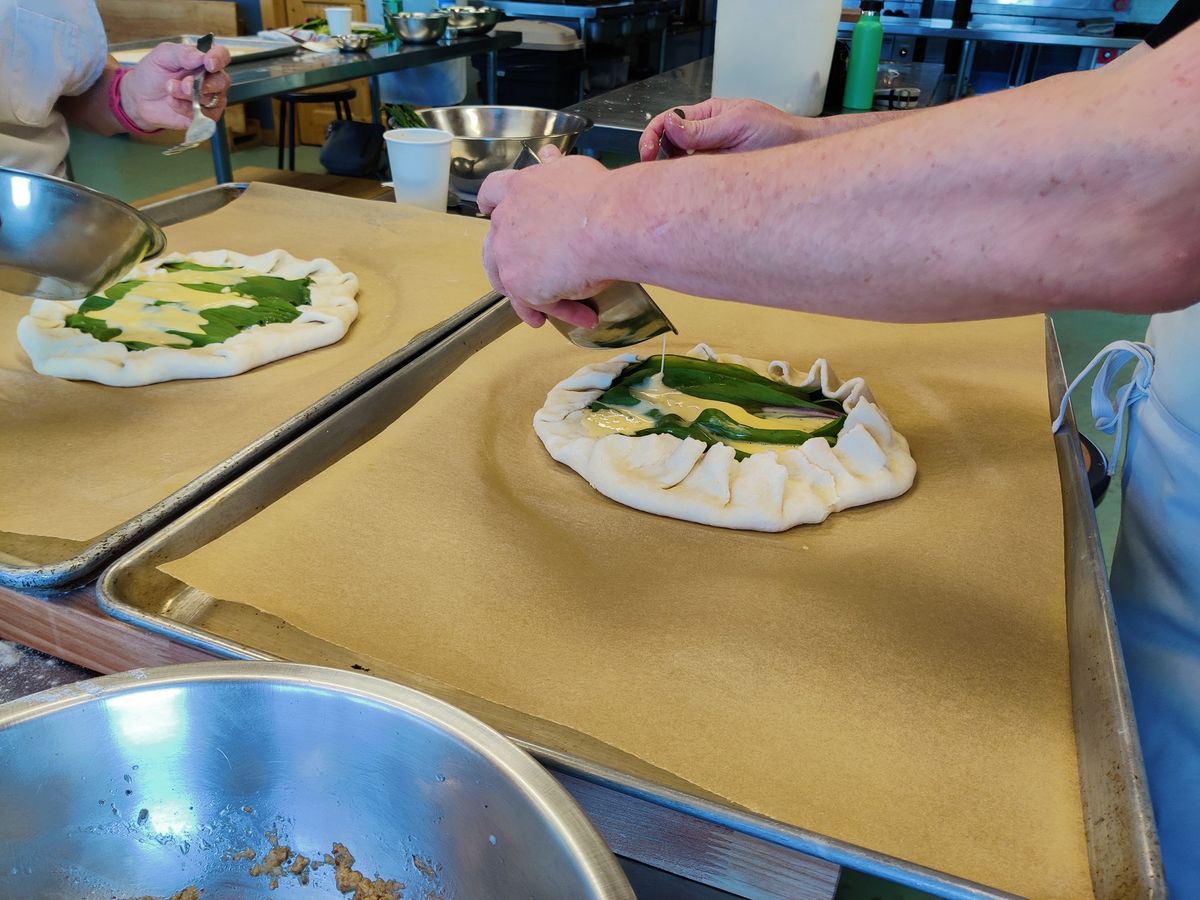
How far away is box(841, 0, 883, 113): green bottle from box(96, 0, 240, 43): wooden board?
5510 mm

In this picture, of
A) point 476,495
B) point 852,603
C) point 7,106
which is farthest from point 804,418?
point 7,106

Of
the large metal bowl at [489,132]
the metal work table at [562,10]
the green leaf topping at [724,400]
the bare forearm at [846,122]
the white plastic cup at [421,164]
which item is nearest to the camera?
the green leaf topping at [724,400]

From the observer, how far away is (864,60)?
2941mm

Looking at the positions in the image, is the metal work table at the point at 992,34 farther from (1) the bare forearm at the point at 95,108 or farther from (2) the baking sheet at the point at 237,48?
(1) the bare forearm at the point at 95,108

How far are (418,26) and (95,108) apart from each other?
2.46 meters

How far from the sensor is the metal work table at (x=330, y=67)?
9.73 feet

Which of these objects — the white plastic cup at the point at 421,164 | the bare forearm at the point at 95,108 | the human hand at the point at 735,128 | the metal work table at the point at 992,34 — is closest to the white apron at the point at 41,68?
the bare forearm at the point at 95,108

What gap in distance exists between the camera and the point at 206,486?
1.14m

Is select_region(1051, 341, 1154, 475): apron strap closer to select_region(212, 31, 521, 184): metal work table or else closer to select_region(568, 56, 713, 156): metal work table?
select_region(568, 56, 713, 156): metal work table

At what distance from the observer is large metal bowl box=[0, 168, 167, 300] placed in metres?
1.26

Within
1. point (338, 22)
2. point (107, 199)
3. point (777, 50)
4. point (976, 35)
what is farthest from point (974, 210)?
point (976, 35)

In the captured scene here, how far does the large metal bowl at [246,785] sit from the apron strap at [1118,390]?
3.44 feet

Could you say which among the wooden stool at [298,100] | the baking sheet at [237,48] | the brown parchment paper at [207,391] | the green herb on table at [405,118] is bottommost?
the wooden stool at [298,100]

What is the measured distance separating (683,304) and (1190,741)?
44.8 inches
